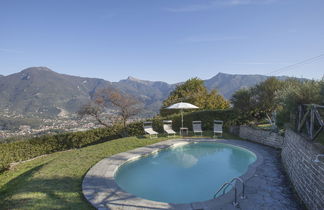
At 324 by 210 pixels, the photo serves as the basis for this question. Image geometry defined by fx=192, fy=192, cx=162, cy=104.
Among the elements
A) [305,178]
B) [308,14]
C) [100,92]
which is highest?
[308,14]

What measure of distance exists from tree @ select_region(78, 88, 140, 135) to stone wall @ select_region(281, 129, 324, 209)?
521 inches

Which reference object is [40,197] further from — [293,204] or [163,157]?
[293,204]

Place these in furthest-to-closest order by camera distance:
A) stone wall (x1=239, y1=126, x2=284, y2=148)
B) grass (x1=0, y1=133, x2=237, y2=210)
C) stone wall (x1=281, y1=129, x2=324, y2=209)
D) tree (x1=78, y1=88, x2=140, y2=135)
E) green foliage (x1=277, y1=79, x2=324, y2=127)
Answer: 1. tree (x1=78, y1=88, x2=140, y2=135)
2. stone wall (x1=239, y1=126, x2=284, y2=148)
3. green foliage (x1=277, y1=79, x2=324, y2=127)
4. grass (x1=0, y1=133, x2=237, y2=210)
5. stone wall (x1=281, y1=129, x2=324, y2=209)

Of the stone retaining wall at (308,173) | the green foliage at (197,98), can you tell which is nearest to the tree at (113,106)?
the green foliage at (197,98)

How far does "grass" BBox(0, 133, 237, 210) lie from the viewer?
467 centimetres

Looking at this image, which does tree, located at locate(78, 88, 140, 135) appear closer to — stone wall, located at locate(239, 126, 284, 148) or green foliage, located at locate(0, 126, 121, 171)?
green foliage, located at locate(0, 126, 121, 171)

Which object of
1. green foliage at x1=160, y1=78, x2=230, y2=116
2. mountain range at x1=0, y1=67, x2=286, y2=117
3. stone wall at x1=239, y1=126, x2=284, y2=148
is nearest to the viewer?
stone wall at x1=239, y1=126, x2=284, y2=148

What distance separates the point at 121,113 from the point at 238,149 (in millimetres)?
10603

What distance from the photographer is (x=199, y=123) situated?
50.2ft

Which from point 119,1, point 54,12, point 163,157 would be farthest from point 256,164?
point 54,12

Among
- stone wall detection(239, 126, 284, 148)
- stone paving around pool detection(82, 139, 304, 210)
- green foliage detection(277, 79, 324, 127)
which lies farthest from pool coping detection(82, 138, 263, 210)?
green foliage detection(277, 79, 324, 127)

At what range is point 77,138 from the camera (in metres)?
12.3

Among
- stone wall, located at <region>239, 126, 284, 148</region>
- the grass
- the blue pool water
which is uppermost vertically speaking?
stone wall, located at <region>239, 126, 284, 148</region>

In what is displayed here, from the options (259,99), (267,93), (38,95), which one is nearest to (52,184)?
(259,99)
